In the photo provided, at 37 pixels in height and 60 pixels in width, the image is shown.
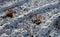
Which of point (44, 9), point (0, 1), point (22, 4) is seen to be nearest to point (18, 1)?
point (22, 4)

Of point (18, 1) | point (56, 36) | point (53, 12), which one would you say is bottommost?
point (56, 36)

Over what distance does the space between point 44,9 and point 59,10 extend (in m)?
0.42

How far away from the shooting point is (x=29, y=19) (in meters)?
4.11

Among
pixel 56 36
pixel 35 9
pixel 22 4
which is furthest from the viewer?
pixel 22 4

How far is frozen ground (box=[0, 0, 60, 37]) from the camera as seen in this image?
3.63 m

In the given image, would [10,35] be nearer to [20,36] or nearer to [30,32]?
[20,36]

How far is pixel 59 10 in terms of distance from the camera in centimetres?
430

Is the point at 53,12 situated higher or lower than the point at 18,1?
lower

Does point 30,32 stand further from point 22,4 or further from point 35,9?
point 22,4

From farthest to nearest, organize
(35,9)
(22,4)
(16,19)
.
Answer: (22,4), (35,9), (16,19)

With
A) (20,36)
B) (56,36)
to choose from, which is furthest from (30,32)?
(56,36)

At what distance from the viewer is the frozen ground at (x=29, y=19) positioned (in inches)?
143

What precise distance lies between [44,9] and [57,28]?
0.92 metres

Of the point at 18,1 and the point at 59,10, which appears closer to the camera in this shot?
the point at 59,10
